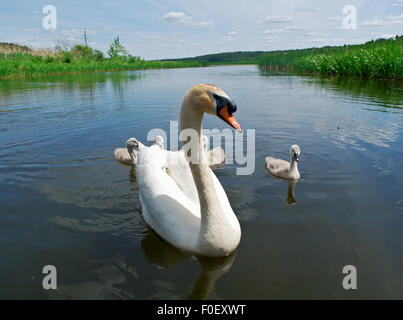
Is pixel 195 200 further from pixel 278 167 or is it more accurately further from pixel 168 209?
pixel 278 167

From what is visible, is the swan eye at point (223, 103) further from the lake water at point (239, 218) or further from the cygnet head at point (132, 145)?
the cygnet head at point (132, 145)

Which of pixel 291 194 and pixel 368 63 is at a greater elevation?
pixel 368 63

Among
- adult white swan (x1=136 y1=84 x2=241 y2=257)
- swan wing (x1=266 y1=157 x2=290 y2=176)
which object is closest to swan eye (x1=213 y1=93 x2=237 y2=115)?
adult white swan (x1=136 y1=84 x2=241 y2=257)

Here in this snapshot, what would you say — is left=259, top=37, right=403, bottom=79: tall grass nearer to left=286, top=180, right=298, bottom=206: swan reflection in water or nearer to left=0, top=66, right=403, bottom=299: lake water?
left=0, top=66, right=403, bottom=299: lake water

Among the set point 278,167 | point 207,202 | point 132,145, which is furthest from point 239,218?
point 132,145

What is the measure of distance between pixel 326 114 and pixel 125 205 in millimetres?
9326

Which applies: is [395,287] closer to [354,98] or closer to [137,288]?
[137,288]

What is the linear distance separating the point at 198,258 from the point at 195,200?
2.56 feet

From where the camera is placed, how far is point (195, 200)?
13.1 feet

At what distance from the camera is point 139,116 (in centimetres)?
1190

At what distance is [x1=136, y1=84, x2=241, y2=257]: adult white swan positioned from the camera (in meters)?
2.85
